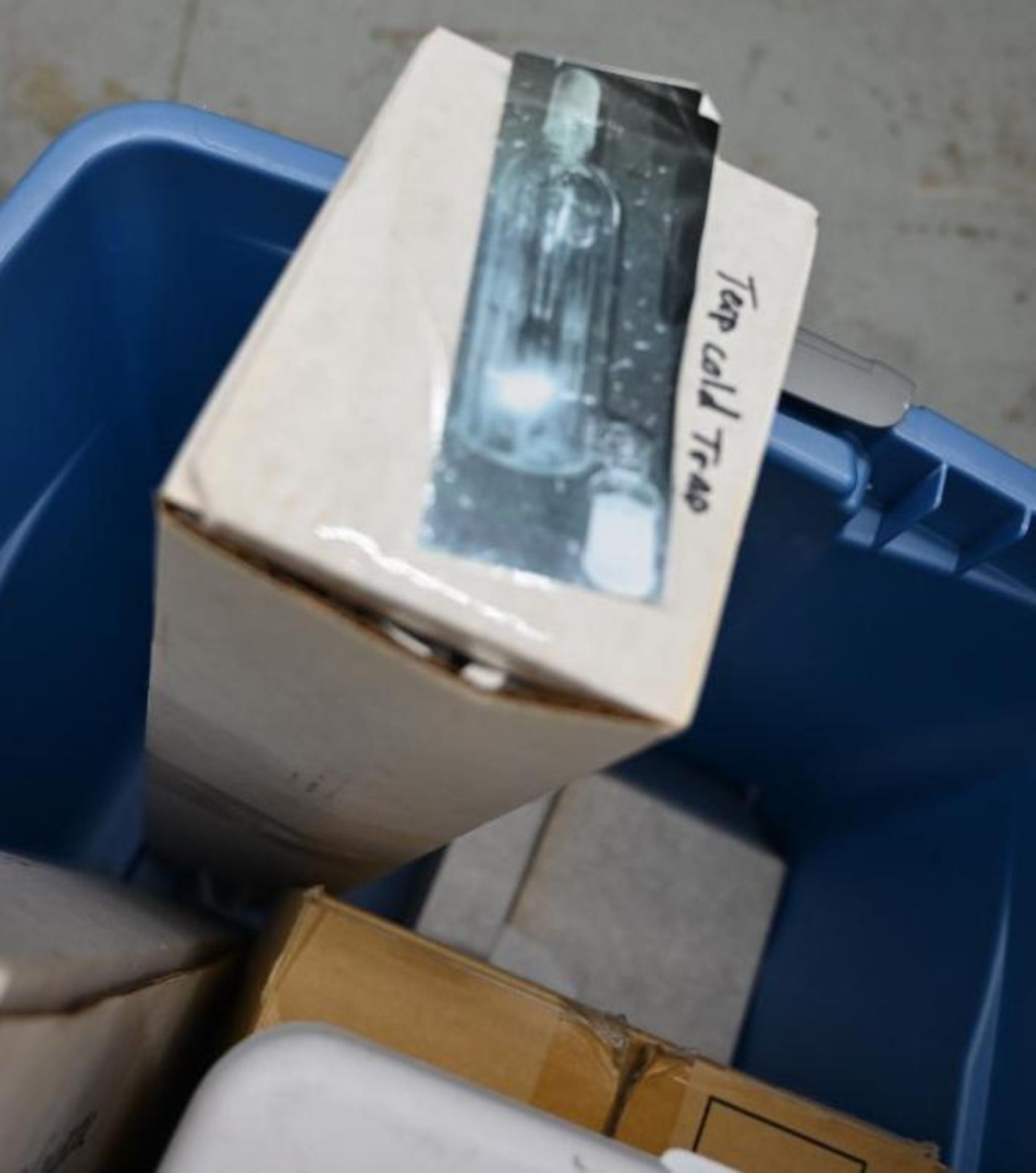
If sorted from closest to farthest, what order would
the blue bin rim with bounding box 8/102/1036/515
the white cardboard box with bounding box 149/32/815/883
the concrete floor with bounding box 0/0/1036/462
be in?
the white cardboard box with bounding box 149/32/815/883
the blue bin rim with bounding box 8/102/1036/515
the concrete floor with bounding box 0/0/1036/462

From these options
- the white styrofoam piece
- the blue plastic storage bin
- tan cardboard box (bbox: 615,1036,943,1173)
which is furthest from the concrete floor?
the white styrofoam piece

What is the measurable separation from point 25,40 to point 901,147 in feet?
2.63

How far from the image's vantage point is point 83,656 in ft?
2.41

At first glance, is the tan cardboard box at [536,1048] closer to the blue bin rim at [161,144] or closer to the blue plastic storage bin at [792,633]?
the blue plastic storage bin at [792,633]

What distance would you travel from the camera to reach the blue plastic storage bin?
574 millimetres

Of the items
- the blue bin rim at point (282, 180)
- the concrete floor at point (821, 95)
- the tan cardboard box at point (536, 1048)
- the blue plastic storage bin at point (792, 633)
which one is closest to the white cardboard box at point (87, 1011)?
the tan cardboard box at point (536, 1048)

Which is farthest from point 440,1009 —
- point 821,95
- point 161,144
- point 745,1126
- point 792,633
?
point 821,95

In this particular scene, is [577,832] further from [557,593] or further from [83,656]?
[557,593]

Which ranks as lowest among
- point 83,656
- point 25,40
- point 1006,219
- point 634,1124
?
point 634,1124

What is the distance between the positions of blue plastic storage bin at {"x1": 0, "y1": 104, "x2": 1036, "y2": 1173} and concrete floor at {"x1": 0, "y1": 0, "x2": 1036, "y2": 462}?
1.61 feet

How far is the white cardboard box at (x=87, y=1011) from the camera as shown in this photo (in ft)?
1.13

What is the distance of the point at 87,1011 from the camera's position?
0.39m

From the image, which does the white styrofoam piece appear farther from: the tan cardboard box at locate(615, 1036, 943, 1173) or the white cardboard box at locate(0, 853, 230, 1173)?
the tan cardboard box at locate(615, 1036, 943, 1173)

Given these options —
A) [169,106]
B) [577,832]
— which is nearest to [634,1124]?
[577,832]
